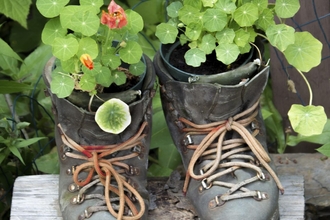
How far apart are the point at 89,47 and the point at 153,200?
0.50 m

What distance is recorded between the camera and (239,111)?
1531 mm

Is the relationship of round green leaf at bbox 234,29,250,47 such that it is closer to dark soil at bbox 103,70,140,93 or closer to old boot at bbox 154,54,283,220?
old boot at bbox 154,54,283,220

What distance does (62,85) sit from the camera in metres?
1.36

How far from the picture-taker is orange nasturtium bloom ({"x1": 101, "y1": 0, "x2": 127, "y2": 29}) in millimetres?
1251

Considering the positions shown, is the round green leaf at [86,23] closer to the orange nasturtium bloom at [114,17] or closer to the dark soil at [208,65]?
the orange nasturtium bloom at [114,17]

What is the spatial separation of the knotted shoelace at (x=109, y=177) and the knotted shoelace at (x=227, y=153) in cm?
16

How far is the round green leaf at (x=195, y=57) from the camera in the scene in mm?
1437

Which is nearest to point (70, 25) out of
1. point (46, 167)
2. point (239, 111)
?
point (239, 111)

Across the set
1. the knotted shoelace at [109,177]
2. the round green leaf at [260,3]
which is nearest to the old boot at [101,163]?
the knotted shoelace at [109,177]

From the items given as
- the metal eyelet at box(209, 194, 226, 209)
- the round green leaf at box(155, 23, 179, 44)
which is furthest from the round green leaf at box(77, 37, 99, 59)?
the metal eyelet at box(209, 194, 226, 209)

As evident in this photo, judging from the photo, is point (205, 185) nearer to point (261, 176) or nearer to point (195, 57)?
point (261, 176)

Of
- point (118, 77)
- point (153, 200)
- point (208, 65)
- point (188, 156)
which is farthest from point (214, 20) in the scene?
point (153, 200)

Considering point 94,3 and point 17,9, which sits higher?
point 94,3

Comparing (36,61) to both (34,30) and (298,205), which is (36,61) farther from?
(298,205)
